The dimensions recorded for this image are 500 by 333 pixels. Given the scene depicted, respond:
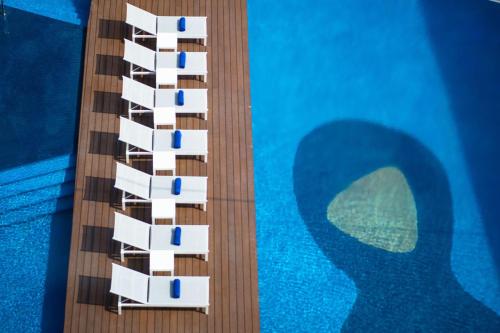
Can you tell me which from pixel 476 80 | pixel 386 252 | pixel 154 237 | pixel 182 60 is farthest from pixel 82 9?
pixel 476 80

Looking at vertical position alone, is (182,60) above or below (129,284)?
above

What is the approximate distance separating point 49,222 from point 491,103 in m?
7.91

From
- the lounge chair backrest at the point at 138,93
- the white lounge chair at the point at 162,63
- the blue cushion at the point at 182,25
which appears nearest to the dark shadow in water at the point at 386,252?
the white lounge chair at the point at 162,63

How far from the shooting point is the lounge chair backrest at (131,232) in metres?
8.10

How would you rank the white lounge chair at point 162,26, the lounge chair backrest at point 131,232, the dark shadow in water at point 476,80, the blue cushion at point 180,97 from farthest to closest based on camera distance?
the dark shadow in water at point 476,80 < the white lounge chair at point 162,26 < the blue cushion at point 180,97 < the lounge chair backrest at point 131,232

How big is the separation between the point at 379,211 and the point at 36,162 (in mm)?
5310

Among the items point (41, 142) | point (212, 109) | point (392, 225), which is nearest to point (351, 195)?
point (392, 225)

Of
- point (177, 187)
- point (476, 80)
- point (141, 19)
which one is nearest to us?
point (177, 187)

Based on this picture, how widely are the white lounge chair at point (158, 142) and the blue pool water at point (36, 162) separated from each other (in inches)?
39.5

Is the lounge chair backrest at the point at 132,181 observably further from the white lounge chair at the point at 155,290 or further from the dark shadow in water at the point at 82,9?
the dark shadow in water at the point at 82,9

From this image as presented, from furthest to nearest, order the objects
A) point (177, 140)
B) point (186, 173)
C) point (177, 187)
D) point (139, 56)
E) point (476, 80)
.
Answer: point (476, 80)
point (139, 56)
point (186, 173)
point (177, 140)
point (177, 187)

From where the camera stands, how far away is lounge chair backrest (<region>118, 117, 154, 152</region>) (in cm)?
886

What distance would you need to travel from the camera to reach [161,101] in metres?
9.43

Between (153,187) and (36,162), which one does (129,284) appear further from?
(36,162)
